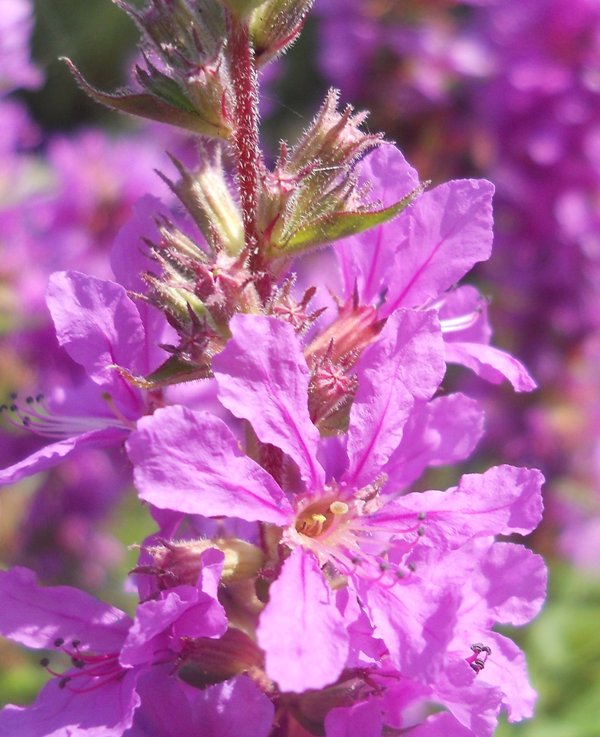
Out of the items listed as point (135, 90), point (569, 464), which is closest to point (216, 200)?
point (135, 90)

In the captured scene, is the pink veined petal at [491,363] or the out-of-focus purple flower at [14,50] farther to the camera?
the out-of-focus purple flower at [14,50]

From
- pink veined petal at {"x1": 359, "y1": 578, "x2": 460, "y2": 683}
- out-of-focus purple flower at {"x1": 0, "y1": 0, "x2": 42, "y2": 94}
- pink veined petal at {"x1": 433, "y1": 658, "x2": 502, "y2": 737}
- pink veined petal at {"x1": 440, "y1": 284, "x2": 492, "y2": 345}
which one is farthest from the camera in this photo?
out-of-focus purple flower at {"x1": 0, "y1": 0, "x2": 42, "y2": 94}

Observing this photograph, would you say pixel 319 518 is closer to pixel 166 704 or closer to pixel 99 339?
pixel 166 704

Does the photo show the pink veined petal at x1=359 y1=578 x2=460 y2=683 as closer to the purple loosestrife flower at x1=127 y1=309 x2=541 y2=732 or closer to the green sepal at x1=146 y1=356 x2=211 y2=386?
the purple loosestrife flower at x1=127 y1=309 x2=541 y2=732

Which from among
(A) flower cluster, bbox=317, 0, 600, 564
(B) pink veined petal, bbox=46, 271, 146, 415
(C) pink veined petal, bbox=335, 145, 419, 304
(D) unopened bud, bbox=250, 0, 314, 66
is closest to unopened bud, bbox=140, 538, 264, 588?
(B) pink veined petal, bbox=46, 271, 146, 415

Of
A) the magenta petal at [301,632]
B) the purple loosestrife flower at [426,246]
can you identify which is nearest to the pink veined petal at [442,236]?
the purple loosestrife flower at [426,246]

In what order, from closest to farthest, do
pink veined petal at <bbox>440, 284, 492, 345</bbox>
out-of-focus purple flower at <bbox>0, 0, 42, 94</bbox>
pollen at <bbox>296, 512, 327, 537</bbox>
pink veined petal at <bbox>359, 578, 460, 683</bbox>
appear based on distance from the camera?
pink veined petal at <bbox>359, 578, 460, 683</bbox> < pollen at <bbox>296, 512, 327, 537</bbox> < pink veined petal at <bbox>440, 284, 492, 345</bbox> < out-of-focus purple flower at <bbox>0, 0, 42, 94</bbox>

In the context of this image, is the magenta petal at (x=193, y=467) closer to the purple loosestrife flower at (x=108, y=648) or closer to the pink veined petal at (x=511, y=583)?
the purple loosestrife flower at (x=108, y=648)
